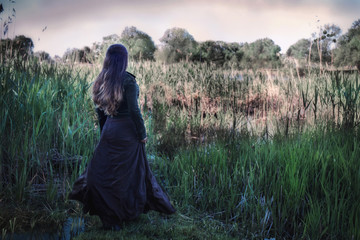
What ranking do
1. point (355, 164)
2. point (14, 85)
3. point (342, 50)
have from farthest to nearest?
point (342, 50) < point (14, 85) < point (355, 164)

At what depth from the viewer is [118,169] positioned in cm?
274

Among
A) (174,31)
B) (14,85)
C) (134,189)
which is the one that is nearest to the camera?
(134,189)

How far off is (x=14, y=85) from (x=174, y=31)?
117 ft

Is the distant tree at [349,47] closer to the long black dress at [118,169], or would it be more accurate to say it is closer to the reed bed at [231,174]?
the reed bed at [231,174]

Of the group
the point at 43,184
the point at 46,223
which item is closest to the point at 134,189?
the point at 46,223

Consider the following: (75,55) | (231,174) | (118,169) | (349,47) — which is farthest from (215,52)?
(118,169)

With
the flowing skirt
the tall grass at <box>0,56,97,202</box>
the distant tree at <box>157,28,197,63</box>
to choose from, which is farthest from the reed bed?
the distant tree at <box>157,28,197,63</box>

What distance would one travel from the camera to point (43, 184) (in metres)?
3.33

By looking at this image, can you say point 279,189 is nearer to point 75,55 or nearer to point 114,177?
point 114,177

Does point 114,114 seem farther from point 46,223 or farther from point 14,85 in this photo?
point 14,85

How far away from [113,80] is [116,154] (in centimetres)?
68

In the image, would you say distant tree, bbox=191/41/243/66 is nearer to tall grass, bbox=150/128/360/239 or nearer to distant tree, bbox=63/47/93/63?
distant tree, bbox=63/47/93/63

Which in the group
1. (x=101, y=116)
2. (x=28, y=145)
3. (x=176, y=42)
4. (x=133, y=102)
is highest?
(x=176, y=42)

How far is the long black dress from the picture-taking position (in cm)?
271
